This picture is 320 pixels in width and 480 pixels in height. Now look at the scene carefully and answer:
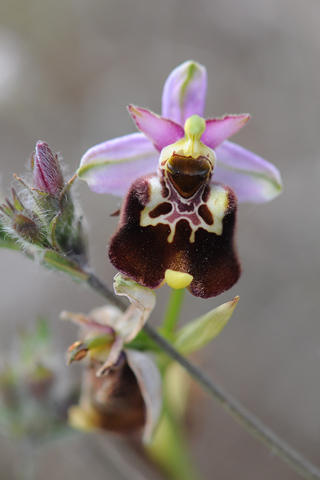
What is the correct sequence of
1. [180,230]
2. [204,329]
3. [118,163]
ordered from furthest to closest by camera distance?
1. [118,163]
2. [204,329]
3. [180,230]

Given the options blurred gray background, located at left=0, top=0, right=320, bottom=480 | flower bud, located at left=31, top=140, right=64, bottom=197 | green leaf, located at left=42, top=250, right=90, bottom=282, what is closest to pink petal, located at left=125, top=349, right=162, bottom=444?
green leaf, located at left=42, top=250, right=90, bottom=282

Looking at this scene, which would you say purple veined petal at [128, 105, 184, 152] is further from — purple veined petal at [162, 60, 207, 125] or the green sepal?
the green sepal

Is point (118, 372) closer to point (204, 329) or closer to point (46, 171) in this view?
point (204, 329)

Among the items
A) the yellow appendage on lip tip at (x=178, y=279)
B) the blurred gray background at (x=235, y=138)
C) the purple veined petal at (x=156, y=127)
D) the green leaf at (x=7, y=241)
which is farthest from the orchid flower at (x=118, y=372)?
the blurred gray background at (x=235, y=138)

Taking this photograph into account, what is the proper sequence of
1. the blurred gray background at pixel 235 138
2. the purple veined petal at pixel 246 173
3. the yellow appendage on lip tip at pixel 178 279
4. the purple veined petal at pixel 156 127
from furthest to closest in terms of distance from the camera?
the blurred gray background at pixel 235 138, the purple veined petal at pixel 246 173, the purple veined petal at pixel 156 127, the yellow appendage on lip tip at pixel 178 279

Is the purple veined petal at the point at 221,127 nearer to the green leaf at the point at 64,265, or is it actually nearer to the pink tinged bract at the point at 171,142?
the pink tinged bract at the point at 171,142

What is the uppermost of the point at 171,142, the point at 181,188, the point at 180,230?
the point at 171,142

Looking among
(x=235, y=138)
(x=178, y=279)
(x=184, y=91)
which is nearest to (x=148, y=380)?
(x=178, y=279)
